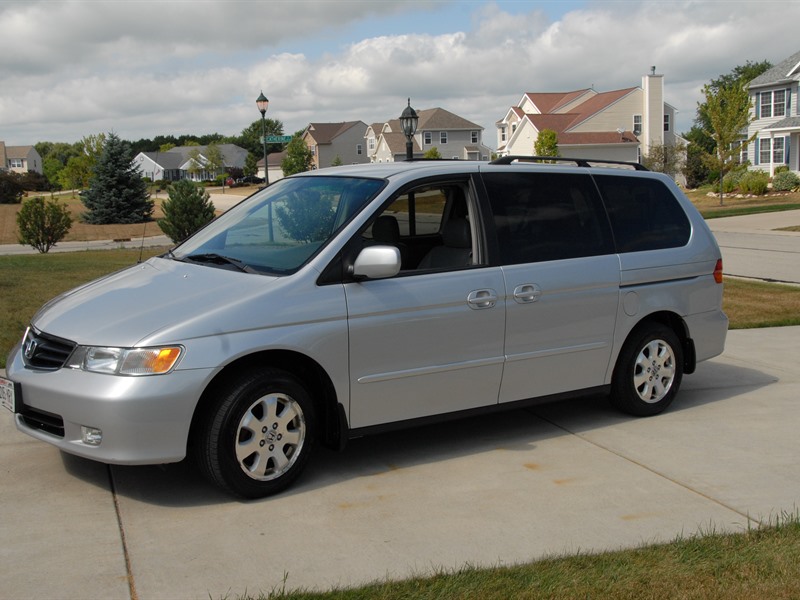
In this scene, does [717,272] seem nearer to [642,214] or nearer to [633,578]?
[642,214]

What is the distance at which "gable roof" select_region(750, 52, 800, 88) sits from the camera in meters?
53.1

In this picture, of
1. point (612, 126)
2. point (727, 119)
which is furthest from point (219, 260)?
point (612, 126)

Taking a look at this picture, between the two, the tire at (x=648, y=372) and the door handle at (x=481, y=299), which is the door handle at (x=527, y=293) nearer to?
the door handle at (x=481, y=299)

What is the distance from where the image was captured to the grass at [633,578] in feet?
12.5

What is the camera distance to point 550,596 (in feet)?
12.5

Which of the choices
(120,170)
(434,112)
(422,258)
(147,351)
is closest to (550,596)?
(147,351)

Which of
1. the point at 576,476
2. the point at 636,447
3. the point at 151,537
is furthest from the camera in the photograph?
the point at 636,447

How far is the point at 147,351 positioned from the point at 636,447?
131 inches

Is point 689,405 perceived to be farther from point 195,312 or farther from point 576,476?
point 195,312

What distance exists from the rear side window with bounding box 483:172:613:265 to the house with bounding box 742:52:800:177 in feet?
161

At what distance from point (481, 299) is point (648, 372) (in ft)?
5.85

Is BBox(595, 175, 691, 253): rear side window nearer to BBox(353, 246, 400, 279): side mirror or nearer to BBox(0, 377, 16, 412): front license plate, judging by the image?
BBox(353, 246, 400, 279): side mirror

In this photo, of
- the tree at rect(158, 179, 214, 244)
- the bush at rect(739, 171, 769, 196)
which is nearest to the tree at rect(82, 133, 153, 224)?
the tree at rect(158, 179, 214, 244)

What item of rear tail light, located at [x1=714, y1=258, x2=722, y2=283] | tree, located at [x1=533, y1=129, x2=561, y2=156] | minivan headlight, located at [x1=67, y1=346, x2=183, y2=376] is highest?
tree, located at [x1=533, y1=129, x2=561, y2=156]
